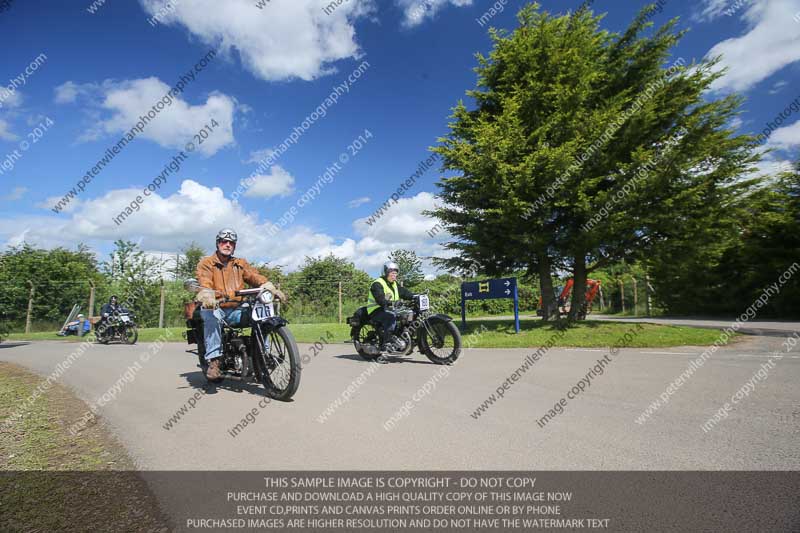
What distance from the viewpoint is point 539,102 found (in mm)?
11898

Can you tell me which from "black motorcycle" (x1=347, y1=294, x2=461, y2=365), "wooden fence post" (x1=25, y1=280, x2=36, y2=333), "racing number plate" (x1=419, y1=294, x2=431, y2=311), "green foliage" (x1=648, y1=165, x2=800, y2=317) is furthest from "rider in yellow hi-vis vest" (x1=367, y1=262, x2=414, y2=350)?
"wooden fence post" (x1=25, y1=280, x2=36, y2=333)

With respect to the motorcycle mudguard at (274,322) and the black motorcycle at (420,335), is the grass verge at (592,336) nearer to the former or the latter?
the black motorcycle at (420,335)

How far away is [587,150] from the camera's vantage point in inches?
438

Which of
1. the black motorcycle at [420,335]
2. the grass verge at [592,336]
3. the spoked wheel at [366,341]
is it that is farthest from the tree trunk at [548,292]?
the spoked wheel at [366,341]

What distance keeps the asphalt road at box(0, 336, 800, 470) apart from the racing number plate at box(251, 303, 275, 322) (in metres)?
0.99

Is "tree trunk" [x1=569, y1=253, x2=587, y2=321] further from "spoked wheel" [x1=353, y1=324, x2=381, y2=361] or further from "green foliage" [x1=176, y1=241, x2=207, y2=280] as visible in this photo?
"green foliage" [x1=176, y1=241, x2=207, y2=280]

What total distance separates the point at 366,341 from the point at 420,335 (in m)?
1.17

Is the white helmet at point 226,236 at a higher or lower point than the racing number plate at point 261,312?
higher

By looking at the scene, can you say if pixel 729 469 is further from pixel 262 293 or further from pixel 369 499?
pixel 262 293

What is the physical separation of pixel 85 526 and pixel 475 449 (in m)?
2.38

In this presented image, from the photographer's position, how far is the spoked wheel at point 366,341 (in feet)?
26.1

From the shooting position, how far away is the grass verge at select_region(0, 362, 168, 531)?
7.01 ft

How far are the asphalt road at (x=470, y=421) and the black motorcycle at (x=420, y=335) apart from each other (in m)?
0.69

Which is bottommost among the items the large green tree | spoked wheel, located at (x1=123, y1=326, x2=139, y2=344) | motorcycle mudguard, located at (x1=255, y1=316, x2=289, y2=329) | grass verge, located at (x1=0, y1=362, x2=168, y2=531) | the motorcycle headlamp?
grass verge, located at (x1=0, y1=362, x2=168, y2=531)
